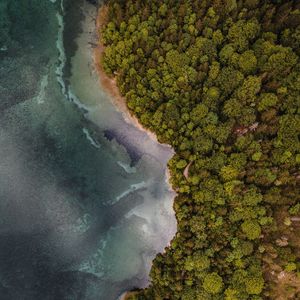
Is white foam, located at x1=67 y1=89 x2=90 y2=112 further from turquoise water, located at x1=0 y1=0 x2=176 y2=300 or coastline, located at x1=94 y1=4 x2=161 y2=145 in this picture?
coastline, located at x1=94 y1=4 x2=161 y2=145

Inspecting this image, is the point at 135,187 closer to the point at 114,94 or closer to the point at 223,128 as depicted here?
the point at 114,94

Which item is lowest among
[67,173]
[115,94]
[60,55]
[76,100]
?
[67,173]

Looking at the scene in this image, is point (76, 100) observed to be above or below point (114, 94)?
above

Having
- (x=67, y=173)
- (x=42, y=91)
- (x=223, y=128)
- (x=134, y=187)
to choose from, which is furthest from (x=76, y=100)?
(x=223, y=128)

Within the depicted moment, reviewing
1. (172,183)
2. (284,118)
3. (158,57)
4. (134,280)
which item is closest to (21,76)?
(158,57)

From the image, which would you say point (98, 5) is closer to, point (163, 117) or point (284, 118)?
point (163, 117)

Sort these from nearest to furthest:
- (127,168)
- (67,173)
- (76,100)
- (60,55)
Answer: (67,173), (127,168), (76,100), (60,55)

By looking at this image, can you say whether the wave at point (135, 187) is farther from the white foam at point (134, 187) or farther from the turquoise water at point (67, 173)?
the turquoise water at point (67, 173)
